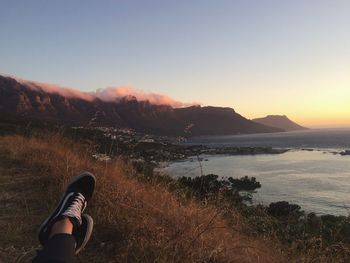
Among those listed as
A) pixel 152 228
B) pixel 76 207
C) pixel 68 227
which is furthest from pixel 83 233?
pixel 152 228

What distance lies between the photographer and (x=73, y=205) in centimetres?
350

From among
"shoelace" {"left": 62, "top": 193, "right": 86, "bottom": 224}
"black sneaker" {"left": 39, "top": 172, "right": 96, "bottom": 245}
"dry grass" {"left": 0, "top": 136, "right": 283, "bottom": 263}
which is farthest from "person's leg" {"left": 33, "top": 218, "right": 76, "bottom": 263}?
"dry grass" {"left": 0, "top": 136, "right": 283, "bottom": 263}

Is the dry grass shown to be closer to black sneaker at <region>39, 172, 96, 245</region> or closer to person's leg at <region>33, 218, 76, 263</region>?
black sneaker at <region>39, 172, 96, 245</region>

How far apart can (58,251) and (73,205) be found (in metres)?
1.19

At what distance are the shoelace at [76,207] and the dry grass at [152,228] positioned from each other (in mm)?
394

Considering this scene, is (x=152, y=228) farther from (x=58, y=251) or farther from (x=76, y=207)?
(x=58, y=251)

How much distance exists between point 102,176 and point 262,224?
2192 millimetres

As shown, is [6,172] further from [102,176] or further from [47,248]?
[47,248]

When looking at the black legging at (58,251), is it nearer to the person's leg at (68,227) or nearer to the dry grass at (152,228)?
the person's leg at (68,227)

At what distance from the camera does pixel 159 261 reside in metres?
3.09

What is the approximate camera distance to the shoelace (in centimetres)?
323

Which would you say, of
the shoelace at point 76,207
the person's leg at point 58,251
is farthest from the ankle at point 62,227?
the person's leg at point 58,251

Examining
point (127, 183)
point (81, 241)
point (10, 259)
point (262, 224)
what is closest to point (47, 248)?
point (81, 241)

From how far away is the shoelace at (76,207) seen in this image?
3227 millimetres
